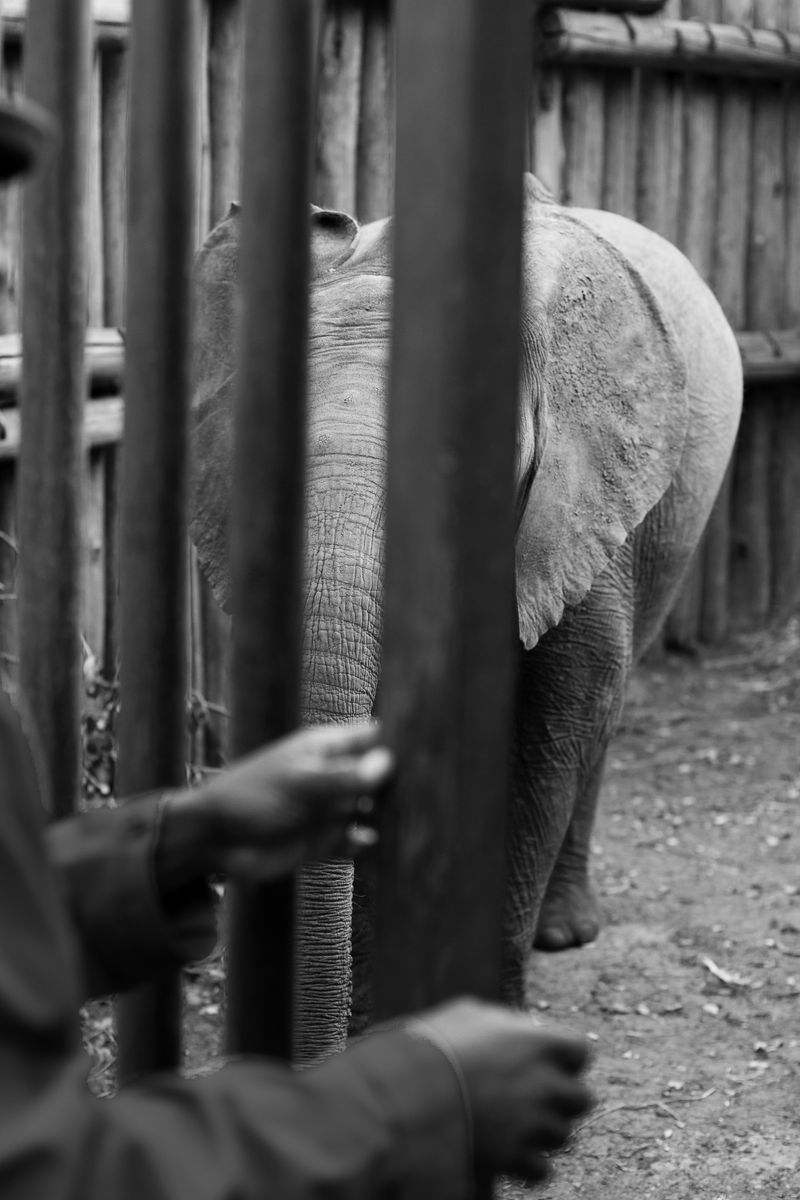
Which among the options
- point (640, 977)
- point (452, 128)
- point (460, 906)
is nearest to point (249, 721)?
point (460, 906)

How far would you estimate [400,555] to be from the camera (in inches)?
52.2

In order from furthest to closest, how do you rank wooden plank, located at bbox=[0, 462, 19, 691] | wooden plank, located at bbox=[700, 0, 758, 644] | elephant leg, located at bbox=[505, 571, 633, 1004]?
wooden plank, located at bbox=[700, 0, 758, 644] → wooden plank, located at bbox=[0, 462, 19, 691] → elephant leg, located at bbox=[505, 571, 633, 1004]

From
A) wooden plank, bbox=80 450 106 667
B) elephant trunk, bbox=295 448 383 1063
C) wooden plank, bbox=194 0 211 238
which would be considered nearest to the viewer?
elephant trunk, bbox=295 448 383 1063

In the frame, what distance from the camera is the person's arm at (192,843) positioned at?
51.4 inches

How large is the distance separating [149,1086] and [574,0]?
21.3ft

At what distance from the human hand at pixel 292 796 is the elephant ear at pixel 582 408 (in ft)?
7.00

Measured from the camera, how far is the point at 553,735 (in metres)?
4.02

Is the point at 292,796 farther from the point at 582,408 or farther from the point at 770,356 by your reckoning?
the point at 770,356

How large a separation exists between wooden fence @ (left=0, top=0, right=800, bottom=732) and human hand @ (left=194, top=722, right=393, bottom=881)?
3.98 m

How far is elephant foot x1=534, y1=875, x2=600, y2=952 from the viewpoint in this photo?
4.71m

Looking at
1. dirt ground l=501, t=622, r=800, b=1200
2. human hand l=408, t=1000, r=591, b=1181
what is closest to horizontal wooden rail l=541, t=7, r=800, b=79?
dirt ground l=501, t=622, r=800, b=1200

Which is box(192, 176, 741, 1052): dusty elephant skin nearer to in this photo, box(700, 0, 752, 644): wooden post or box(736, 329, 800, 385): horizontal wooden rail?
box(736, 329, 800, 385): horizontal wooden rail

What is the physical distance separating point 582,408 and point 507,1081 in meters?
2.55

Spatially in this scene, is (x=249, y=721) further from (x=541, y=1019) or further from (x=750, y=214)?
(x=750, y=214)
